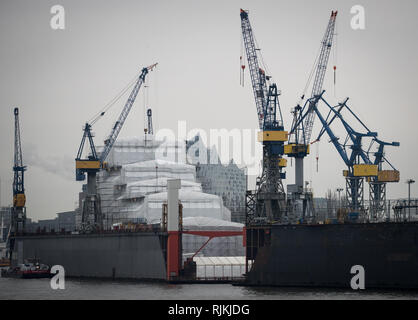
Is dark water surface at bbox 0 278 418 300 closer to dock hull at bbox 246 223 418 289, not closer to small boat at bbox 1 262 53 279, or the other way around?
dock hull at bbox 246 223 418 289

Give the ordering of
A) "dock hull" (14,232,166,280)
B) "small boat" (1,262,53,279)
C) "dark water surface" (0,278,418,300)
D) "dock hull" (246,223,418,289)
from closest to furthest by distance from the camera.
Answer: "dark water surface" (0,278,418,300) → "dock hull" (246,223,418,289) → "dock hull" (14,232,166,280) → "small boat" (1,262,53,279)

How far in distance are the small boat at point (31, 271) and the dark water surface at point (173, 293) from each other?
18.0 metres

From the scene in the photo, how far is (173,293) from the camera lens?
11350 centimetres

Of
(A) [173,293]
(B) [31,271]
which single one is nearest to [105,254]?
(B) [31,271]

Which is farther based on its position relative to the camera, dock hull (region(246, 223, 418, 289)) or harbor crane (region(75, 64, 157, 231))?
harbor crane (region(75, 64, 157, 231))

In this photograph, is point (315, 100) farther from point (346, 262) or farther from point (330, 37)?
point (346, 262)

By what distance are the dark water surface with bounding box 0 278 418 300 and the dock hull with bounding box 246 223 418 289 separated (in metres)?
2.46

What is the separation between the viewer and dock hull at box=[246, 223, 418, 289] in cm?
11094

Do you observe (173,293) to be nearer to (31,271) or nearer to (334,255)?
(334,255)

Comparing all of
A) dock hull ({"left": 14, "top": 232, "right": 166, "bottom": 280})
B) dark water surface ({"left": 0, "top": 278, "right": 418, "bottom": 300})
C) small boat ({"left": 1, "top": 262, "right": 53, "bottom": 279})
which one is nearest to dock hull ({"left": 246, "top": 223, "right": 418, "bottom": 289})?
dark water surface ({"left": 0, "top": 278, "right": 418, "bottom": 300})

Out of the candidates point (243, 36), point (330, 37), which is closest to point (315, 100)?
point (330, 37)

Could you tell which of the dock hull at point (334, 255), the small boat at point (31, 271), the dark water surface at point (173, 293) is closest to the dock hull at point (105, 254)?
the small boat at point (31, 271)

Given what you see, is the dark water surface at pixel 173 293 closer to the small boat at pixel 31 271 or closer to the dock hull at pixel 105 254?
the dock hull at pixel 105 254

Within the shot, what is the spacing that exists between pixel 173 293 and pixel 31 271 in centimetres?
4770
